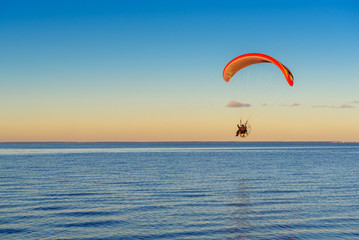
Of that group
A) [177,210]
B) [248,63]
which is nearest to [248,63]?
[248,63]

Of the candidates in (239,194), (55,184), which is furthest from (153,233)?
(55,184)

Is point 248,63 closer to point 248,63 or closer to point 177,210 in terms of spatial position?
point 248,63

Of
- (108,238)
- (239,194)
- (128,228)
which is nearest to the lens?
(108,238)

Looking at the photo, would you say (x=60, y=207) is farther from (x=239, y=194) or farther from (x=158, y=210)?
(x=239, y=194)

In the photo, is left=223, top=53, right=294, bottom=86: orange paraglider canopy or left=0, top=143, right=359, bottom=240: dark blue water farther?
left=223, top=53, right=294, bottom=86: orange paraglider canopy

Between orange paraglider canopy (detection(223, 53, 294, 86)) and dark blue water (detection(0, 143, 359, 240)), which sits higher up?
orange paraglider canopy (detection(223, 53, 294, 86))

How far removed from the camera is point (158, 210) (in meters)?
24.7

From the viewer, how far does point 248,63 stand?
35906 mm

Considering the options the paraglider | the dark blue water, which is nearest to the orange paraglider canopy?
the paraglider

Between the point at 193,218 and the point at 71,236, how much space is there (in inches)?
283

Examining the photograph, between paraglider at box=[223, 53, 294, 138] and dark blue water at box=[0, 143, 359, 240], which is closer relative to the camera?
dark blue water at box=[0, 143, 359, 240]

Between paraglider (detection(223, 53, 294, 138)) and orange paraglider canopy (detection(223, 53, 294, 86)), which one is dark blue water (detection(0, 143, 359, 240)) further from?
orange paraglider canopy (detection(223, 53, 294, 86))

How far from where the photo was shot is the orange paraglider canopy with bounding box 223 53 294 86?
105 ft

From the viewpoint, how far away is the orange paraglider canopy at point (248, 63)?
3206cm
